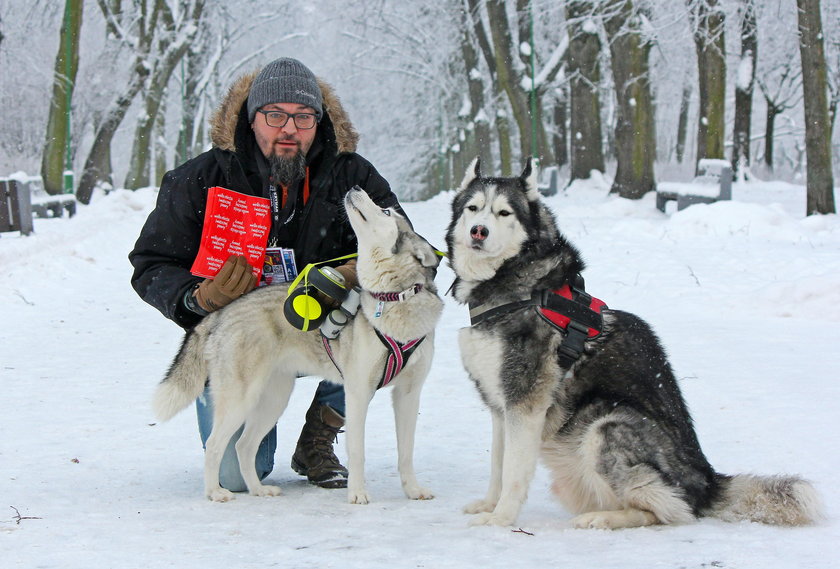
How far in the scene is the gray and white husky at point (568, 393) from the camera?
3494 mm

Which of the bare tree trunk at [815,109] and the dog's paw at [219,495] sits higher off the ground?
the bare tree trunk at [815,109]

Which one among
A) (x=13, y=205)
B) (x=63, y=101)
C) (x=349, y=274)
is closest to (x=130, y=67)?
(x=63, y=101)

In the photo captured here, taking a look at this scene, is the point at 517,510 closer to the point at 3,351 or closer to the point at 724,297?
the point at 3,351

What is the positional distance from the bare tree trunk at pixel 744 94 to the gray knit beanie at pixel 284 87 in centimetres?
1923

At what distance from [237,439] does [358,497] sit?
2.98 feet

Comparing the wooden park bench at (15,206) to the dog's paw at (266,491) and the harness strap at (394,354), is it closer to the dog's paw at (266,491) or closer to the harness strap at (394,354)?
the dog's paw at (266,491)

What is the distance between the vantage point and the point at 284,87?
15.1ft

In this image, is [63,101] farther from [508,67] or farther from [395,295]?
[395,295]

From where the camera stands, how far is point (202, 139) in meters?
43.3

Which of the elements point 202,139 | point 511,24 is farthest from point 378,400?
point 202,139

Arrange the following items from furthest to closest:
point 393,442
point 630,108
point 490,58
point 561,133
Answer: point 561,133, point 490,58, point 630,108, point 393,442

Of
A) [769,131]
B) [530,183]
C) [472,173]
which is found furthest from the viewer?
[769,131]

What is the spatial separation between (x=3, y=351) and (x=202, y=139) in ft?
123

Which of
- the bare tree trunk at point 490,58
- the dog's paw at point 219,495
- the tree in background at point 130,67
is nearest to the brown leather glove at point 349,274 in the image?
the dog's paw at point 219,495
